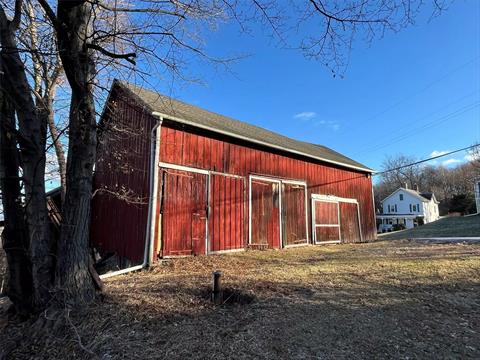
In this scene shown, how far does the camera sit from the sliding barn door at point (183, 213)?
8789 mm

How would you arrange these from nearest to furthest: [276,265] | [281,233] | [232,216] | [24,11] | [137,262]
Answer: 1. [24,11]
2. [276,265]
3. [137,262]
4. [232,216]
5. [281,233]

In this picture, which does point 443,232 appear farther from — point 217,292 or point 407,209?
point 407,209

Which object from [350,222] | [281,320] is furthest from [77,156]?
[350,222]

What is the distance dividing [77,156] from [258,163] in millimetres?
7410

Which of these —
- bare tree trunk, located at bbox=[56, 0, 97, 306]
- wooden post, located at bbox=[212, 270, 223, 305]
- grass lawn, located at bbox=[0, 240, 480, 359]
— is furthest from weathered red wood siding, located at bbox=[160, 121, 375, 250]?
wooden post, located at bbox=[212, 270, 223, 305]

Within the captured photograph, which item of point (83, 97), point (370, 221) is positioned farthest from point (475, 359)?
point (370, 221)

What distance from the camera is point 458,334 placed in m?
4.13

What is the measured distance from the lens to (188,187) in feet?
30.8

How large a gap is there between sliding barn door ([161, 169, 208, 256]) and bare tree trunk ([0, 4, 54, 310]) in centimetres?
388

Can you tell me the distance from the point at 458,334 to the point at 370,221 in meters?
14.0

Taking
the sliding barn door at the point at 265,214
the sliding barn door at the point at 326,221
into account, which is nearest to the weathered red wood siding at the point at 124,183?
the sliding barn door at the point at 265,214

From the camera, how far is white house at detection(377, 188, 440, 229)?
2128 inches

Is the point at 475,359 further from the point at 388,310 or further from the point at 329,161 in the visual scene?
the point at 329,161

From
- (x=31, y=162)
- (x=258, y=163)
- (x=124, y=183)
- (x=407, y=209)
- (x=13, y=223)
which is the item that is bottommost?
(x=13, y=223)
